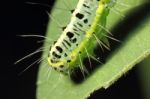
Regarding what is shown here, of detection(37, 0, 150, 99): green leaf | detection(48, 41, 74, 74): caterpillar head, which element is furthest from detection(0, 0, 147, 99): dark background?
detection(48, 41, 74, 74): caterpillar head

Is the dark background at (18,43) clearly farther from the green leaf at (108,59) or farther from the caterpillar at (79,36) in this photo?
the caterpillar at (79,36)

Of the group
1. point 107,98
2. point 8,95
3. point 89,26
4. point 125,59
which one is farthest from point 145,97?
point 8,95

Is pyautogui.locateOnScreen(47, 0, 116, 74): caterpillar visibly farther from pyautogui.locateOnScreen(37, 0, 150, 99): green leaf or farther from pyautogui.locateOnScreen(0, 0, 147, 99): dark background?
pyautogui.locateOnScreen(0, 0, 147, 99): dark background

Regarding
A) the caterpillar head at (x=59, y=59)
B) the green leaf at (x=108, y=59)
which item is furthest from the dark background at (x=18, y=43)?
the caterpillar head at (x=59, y=59)

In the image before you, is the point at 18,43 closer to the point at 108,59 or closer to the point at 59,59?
the point at 59,59

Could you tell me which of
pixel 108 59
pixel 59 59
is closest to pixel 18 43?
pixel 59 59

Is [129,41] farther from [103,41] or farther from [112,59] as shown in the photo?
[103,41]
